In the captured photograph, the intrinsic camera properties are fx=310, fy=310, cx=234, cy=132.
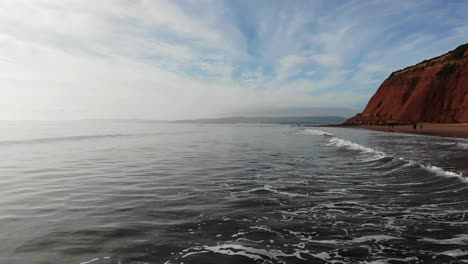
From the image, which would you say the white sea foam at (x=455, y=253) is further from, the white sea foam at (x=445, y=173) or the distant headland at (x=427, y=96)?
the distant headland at (x=427, y=96)

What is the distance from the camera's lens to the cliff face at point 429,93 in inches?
3943

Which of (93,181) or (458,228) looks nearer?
(458,228)

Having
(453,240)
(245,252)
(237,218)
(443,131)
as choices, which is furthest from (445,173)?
(443,131)

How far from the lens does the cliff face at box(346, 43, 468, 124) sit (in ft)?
329

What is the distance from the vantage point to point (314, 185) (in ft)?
46.2

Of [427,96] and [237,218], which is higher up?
[427,96]

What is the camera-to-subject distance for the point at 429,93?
109250 mm

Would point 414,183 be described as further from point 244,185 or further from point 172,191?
point 172,191

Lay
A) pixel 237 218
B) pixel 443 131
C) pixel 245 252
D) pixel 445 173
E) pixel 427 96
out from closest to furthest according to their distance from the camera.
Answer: pixel 245 252, pixel 237 218, pixel 445 173, pixel 443 131, pixel 427 96

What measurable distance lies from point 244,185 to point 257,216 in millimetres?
Result: 4958

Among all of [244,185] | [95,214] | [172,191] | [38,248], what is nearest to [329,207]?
[244,185]

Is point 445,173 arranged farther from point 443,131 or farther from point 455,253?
point 443,131

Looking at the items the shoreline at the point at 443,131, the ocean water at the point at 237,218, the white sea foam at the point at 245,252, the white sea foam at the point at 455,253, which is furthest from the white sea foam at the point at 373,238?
the shoreline at the point at 443,131

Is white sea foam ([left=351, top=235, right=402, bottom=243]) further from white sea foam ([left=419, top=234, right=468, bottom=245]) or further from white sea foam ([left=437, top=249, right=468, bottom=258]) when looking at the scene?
white sea foam ([left=437, top=249, right=468, bottom=258])
